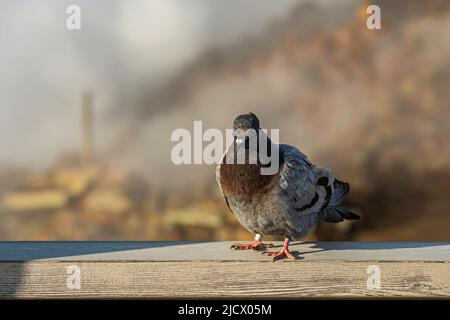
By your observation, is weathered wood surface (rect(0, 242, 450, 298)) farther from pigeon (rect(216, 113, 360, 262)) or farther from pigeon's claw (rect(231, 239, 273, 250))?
pigeon's claw (rect(231, 239, 273, 250))

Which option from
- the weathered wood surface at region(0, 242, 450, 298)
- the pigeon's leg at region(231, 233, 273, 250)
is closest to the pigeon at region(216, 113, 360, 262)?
the pigeon's leg at region(231, 233, 273, 250)

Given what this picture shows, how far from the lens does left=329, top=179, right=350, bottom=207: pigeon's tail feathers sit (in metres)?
3.79

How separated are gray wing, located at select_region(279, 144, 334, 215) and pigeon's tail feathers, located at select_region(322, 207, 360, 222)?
12 centimetres

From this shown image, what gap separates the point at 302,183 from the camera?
11.6ft

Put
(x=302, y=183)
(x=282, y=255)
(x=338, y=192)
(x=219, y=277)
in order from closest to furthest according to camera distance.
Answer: (x=219, y=277) < (x=282, y=255) < (x=302, y=183) < (x=338, y=192)

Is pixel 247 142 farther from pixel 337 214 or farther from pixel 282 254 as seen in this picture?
pixel 337 214

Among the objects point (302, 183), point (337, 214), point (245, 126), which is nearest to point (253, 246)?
point (302, 183)

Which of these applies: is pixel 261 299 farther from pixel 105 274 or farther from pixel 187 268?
pixel 105 274

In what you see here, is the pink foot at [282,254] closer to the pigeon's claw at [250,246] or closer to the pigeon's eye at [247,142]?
the pigeon's claw at [250,246]

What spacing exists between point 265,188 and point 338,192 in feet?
2.03

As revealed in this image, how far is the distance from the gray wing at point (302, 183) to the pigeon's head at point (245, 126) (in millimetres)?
312

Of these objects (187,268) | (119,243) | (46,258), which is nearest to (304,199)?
(187,268)

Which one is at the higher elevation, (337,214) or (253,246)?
(337,214)

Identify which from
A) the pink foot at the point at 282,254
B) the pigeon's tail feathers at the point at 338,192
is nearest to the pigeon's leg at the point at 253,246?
the pink foot at the point at 282,254
